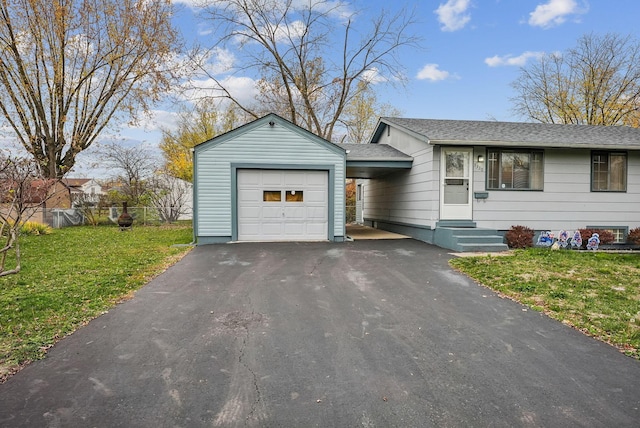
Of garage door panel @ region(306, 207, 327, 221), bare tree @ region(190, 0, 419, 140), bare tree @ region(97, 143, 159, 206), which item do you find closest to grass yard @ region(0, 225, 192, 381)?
garage door panel @ region(306, 207, 327, 221)

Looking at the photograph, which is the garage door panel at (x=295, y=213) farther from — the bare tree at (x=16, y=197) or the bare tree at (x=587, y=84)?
the bare tree at (x=587, y=84)

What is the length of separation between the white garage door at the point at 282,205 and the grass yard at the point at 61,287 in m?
2.20

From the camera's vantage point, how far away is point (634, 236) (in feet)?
35.5

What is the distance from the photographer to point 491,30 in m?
15.1

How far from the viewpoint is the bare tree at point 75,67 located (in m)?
15.2

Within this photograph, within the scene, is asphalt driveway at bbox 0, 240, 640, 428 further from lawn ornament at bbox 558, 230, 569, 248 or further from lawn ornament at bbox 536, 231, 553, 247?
lawn ornament at bbox 558, 230, 569, 248

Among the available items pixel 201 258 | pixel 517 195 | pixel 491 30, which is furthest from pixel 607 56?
pixel 201 258

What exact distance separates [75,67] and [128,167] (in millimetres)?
5507

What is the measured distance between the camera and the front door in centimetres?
1038

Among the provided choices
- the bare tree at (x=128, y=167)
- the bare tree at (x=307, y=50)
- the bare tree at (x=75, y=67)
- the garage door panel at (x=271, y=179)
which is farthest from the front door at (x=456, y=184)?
the bare tree at (x=128, y=167)

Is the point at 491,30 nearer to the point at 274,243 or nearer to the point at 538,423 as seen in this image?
the point at 274,243

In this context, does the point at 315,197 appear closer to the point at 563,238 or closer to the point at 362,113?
the point at 563,238

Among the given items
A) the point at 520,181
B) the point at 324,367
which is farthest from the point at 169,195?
the point at 324,367

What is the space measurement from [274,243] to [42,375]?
7758 mm
